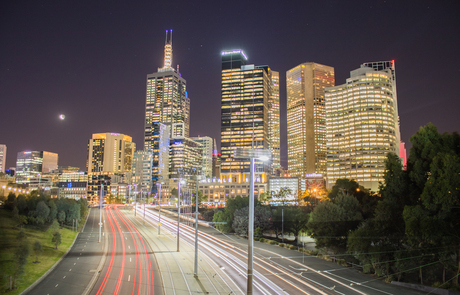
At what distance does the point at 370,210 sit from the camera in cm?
6856

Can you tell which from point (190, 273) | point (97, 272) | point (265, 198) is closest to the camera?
point (190, 273)

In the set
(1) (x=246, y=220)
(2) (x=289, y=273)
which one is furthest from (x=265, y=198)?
(2) (x=289, y=273)

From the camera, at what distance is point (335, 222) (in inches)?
2131

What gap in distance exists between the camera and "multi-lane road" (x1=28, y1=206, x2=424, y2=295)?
30625 millimetres

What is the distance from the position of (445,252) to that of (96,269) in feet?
127

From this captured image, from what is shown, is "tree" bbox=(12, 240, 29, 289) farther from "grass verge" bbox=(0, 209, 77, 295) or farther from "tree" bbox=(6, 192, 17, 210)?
"tree" bbox=(6, 192, 17, 210)

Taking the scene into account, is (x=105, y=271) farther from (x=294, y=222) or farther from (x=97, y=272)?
(x=294, y=222)

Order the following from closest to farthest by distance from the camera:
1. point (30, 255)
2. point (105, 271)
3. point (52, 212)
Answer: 1. point (105, 271)
2. point (30, 255)
3. point (52, 212)

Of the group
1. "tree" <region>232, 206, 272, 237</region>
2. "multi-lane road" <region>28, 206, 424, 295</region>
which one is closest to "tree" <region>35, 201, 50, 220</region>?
"multi-lane road" <region>28, 206, 424, 295</region>

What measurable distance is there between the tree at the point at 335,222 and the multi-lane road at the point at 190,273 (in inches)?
258

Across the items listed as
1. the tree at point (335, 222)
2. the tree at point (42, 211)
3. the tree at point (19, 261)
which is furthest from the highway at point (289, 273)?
the tree at point (42, 211)

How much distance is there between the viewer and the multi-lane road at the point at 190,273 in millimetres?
30625

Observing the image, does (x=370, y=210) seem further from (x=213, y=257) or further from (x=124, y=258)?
(x=124, y=258)

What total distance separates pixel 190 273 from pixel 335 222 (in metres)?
29.2
